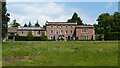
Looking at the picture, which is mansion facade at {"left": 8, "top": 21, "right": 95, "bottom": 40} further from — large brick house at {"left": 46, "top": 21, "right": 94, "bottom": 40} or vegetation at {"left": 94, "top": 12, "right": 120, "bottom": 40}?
vegetation at {"left": 94, "top": 12, "right": 120, "bottom": 40}

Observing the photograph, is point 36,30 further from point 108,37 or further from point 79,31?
→ point 108,37

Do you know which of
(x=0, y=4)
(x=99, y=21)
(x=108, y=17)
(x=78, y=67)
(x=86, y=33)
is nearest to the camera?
(x=78, y=67)

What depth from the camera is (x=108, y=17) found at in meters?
92.6

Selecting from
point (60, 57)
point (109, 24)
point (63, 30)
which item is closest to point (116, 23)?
point (109, 24)

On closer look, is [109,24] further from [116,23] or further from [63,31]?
[63,31]

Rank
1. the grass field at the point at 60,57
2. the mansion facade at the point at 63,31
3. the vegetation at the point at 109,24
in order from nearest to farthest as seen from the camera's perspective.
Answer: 1. the grass field at the point at 60,57
2. the mansion facade at the point at 63,31
3. the vegetation at the point at 109,24

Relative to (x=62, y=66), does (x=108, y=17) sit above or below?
above

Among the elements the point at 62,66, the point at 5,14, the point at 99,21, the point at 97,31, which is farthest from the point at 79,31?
the point at 62,66

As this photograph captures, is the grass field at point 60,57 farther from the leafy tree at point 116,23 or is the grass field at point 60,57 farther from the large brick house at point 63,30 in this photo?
the leafy tree at point 116,23

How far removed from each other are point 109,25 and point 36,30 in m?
21.3

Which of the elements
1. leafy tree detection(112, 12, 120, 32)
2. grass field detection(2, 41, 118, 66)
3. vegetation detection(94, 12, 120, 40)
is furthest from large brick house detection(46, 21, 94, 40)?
grass field detection(2, 41, 118, 66)

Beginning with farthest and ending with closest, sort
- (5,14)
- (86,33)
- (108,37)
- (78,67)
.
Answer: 1. (86,33)
2. (108,37)
3. (5,14)
4. (78,67)

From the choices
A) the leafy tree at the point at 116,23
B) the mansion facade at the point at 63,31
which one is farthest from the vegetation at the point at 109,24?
the mansion facade at the point at 63,31

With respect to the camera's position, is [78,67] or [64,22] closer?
[78,67]
